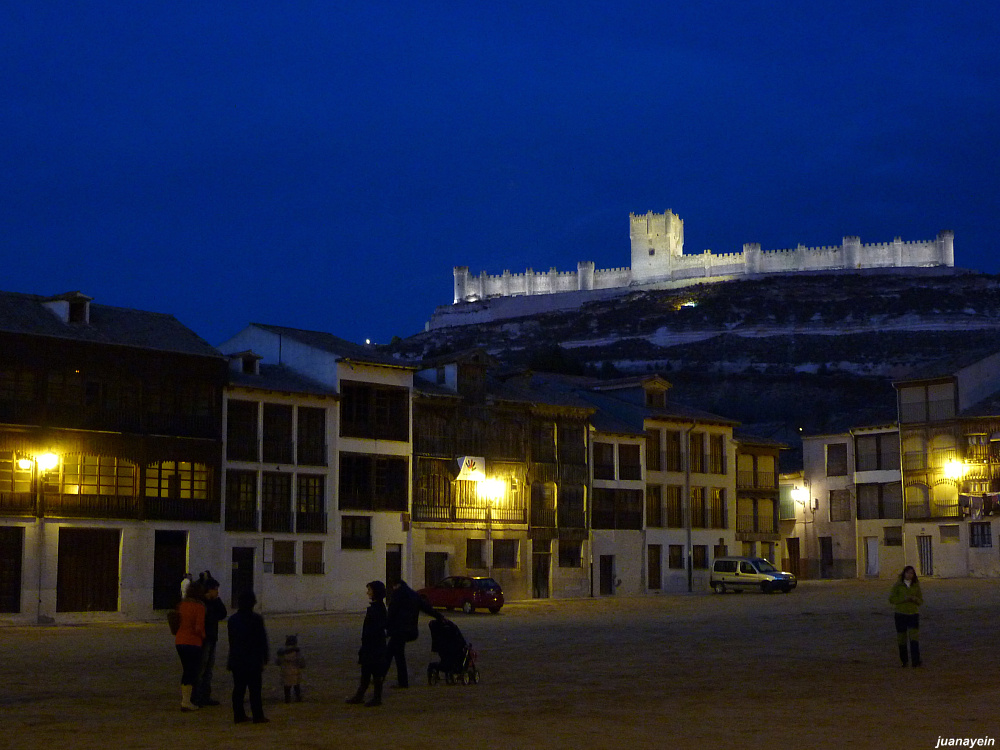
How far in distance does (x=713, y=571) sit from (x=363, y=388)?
18377 millimetres

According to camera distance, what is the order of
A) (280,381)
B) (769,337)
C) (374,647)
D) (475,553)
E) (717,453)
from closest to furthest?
(374,647)
(280,381)
(475,553)
(717,453)
(769,337)

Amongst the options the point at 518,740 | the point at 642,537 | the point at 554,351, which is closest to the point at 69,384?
the point at 642,537

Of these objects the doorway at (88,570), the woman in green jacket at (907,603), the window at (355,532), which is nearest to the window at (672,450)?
the window at (355,532)

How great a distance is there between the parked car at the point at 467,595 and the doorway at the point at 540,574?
1268 centimetres

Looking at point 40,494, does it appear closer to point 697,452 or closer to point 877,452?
point 697,452

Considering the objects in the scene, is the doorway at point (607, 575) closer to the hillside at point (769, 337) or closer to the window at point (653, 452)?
the window at point (653, 452)

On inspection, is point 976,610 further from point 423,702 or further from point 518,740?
point 518,740

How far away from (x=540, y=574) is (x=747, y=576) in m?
8.68

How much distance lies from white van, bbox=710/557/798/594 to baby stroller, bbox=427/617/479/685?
3737 cm

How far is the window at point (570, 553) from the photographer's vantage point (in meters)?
59.5

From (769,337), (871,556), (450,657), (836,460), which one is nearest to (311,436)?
(450,657)

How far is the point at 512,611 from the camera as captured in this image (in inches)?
1853

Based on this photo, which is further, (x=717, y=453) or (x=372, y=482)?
(x=717, y=453)

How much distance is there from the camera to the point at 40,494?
4297 centimetres
